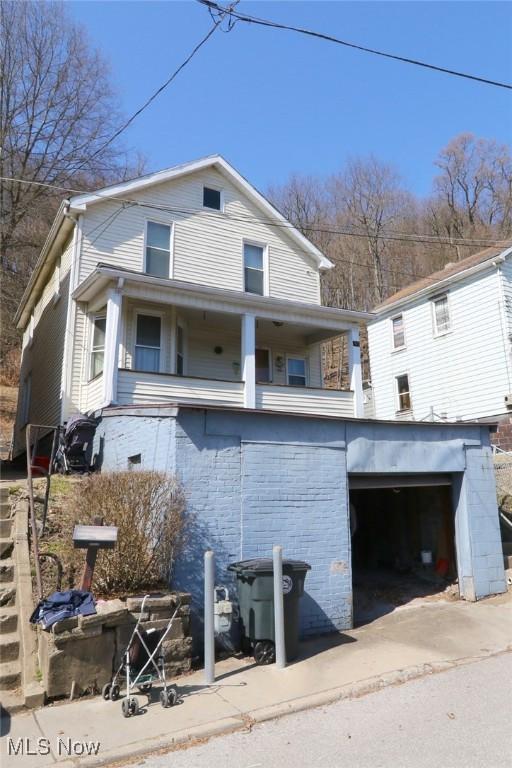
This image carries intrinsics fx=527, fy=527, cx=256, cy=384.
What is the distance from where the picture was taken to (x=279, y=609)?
6004 millimetres

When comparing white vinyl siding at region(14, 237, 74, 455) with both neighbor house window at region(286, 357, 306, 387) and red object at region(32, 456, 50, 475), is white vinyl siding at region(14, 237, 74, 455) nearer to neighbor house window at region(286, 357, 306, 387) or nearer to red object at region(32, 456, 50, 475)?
red object at region(32, 456, 50, 475)

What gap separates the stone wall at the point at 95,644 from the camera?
484 cm

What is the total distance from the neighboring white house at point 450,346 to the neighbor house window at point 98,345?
9941 millimetres

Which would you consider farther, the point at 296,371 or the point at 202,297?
the point at 296,371

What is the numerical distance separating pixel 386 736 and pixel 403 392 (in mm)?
18894

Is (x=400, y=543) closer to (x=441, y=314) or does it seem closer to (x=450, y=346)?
(x=450, y=346)

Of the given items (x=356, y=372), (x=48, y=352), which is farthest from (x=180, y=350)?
(x=356, y=372)

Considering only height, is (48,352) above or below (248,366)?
above

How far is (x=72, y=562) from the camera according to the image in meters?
6.25

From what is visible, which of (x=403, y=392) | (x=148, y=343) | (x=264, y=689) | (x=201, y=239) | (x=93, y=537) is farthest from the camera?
(x=403, y=392)

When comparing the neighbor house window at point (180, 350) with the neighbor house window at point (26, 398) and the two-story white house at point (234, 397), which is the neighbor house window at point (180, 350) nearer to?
the two-story white house at point (234, 397)

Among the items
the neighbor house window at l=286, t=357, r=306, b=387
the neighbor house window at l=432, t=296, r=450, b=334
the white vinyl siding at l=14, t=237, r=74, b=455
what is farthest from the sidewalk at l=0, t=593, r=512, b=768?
the neighbor house window at l=432, t=296, r=450, b=334

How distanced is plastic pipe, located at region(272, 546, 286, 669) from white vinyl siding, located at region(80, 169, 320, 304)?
956cm

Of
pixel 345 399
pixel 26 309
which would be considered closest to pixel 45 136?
pixel 26 309
